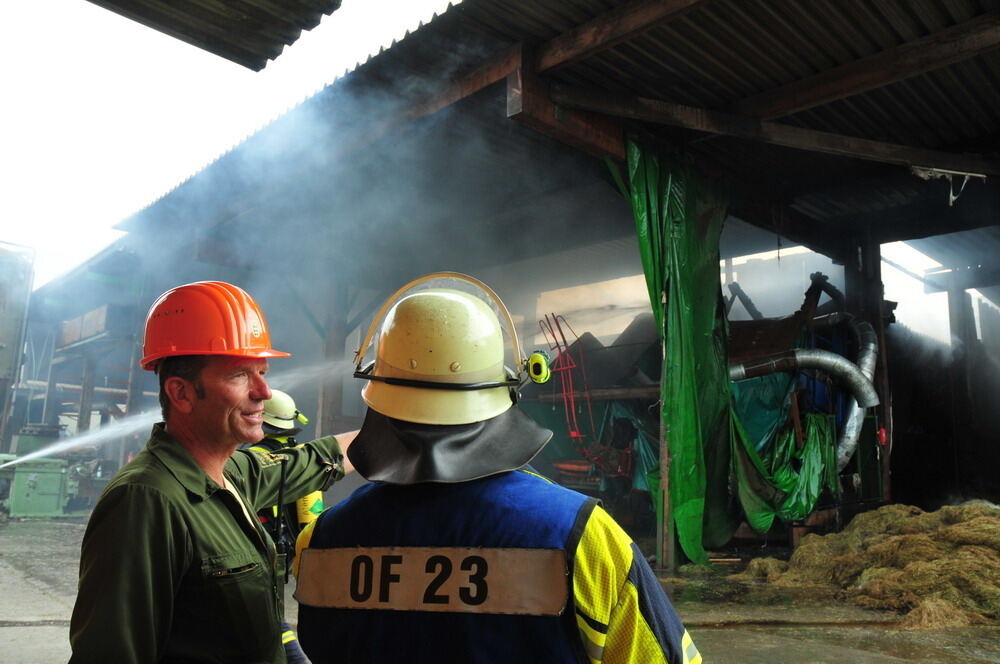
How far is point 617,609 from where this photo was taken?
1.14 m

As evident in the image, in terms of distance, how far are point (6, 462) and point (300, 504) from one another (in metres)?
10.4

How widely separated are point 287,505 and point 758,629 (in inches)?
126

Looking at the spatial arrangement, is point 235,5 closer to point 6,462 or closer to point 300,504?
point 300,504

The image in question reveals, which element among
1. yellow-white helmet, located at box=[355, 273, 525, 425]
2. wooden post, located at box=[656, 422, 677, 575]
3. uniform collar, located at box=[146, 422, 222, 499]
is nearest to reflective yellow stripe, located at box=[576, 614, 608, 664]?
yellow-white helmet, located at box=[355, 273, 525, 425]

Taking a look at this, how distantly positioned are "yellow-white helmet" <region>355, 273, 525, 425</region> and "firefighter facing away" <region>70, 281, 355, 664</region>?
56cm

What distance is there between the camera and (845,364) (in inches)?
324

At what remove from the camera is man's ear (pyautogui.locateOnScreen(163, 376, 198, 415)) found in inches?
73.9

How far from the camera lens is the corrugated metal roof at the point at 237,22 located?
3.25m

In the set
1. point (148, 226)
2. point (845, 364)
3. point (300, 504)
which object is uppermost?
point (148, 226)

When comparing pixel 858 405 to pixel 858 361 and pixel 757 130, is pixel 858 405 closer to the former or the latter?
pixel 858 361

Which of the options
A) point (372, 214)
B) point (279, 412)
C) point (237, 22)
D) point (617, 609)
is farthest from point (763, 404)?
point (617, 609)

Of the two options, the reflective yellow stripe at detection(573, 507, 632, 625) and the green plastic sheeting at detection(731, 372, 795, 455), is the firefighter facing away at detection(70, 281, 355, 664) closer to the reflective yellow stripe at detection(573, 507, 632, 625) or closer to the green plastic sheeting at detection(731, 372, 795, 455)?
the reflective yellow stripe at detection(573, 507, 632, 625)

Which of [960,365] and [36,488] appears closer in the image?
[36,488]

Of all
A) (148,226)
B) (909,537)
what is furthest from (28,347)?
(909,537)
